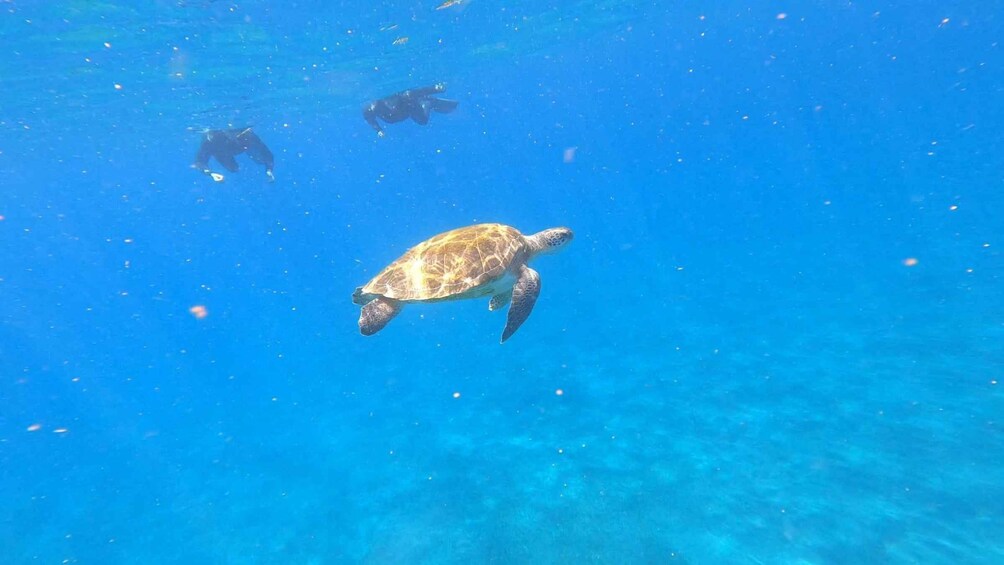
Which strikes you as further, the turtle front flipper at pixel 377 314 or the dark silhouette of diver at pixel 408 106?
the dark silhouette of diver at pixel 408 106

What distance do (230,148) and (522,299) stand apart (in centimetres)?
2164

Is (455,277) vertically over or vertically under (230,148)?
under

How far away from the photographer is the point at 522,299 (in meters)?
6.83

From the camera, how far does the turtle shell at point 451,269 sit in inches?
252

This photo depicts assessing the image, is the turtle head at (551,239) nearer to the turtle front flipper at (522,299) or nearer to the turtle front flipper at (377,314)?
the turtle front flipper at (522,299)

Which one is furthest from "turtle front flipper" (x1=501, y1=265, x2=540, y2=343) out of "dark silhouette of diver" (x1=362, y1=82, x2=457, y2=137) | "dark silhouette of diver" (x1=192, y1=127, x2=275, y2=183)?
"dark silhouette of diver" (x1=192, y1=127, x2=275, y2=183)

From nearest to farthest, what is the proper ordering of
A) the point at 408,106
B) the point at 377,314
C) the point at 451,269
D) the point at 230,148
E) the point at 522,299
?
1. the point at 451,269
2. the point at 377,314
3. the point at 522,299
4. the point at 408,106
5. the point at 230,148

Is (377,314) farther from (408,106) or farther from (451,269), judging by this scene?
(408,106)

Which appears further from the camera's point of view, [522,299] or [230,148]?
[230,148]

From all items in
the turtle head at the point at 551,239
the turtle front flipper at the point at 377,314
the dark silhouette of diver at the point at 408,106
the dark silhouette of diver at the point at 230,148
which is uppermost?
the dark silhouette of diver at the point at 230,148

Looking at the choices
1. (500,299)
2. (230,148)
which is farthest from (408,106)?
(500,299)

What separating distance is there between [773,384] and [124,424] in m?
26.1

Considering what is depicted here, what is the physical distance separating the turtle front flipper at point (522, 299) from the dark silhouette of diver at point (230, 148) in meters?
17.7

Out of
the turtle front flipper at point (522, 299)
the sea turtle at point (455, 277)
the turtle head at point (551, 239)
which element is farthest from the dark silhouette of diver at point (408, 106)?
the turtle front flipper at point (522, 299)
